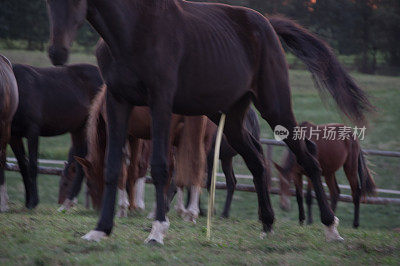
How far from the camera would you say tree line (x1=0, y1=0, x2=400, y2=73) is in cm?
1630

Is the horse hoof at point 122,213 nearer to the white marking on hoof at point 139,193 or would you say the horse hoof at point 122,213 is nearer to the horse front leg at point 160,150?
the white marking on hoof at point 139,193

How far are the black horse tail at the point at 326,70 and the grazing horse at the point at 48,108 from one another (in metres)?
4.04

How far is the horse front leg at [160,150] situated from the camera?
365 cm

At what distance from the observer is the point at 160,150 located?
3.71 metres

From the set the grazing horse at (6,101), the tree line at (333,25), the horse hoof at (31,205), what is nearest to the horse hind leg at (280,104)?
the grazing horse at (6,101)

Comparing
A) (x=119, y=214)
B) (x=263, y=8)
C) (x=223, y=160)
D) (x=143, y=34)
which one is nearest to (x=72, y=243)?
(x=143, y=34)

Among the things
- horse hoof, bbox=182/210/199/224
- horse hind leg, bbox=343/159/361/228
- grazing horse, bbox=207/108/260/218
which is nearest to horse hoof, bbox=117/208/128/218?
horse hoof, bbox=182/210/199/224

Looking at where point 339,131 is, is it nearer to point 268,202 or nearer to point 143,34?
point 268,202

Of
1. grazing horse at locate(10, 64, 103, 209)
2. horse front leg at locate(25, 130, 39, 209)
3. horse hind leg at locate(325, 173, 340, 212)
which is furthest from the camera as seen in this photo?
horse hind leg at locate(325, 173, 340, 212)

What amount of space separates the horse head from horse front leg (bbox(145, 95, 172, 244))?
0.69 m

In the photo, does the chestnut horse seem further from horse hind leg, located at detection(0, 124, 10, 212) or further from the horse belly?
the horse belly

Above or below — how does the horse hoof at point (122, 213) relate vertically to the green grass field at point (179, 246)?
below

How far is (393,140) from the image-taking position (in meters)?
17.7

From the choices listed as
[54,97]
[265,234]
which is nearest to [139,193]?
[54,97]
